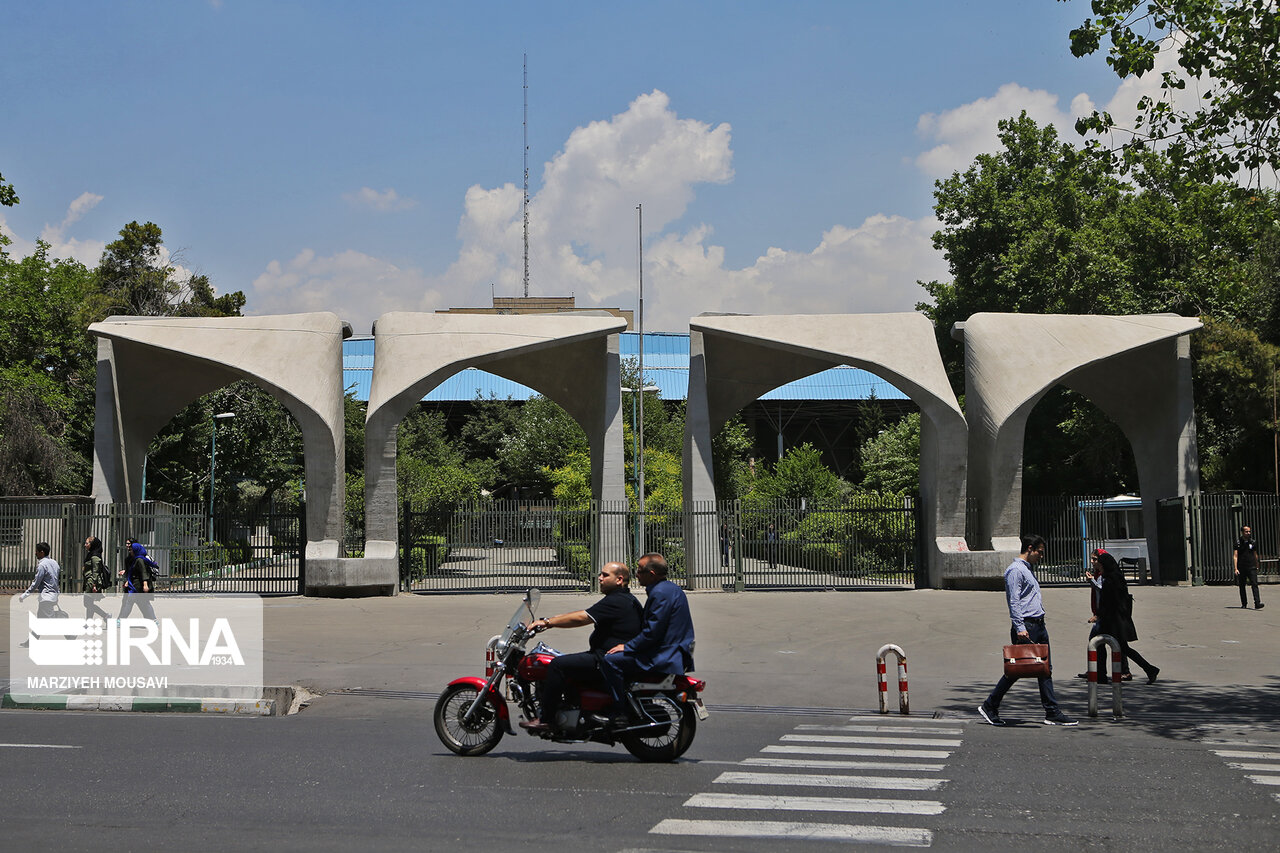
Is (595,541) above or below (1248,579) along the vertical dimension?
above

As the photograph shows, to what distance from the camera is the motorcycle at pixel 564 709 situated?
8.00 m

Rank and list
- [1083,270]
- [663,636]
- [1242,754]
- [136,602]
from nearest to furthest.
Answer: [663,636]
[1242,754]
[136,602]
[1083,270]

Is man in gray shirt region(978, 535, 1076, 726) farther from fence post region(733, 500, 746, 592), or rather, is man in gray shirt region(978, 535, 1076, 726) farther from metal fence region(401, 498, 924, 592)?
metal fence region(401, 498, 924, 592)

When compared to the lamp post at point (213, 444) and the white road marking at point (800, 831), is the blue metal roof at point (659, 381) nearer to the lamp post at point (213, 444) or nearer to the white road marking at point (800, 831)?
the lamp post at point (213, 444)

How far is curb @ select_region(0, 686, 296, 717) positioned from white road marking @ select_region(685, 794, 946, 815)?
18.1ft

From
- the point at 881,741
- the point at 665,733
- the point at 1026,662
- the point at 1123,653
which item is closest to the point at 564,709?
the point at 665,733

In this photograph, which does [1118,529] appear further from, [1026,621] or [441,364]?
[1026,621]

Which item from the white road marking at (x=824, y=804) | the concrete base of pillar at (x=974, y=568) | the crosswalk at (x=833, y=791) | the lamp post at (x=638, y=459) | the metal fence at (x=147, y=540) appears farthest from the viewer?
the lamp post at (x=638, y=459)

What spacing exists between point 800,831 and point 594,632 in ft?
7.77

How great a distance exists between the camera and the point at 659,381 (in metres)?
56.7

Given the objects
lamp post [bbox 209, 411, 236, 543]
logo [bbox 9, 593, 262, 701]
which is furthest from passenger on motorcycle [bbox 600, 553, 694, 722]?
lamp post [bbox 209, 411, 236, 543]

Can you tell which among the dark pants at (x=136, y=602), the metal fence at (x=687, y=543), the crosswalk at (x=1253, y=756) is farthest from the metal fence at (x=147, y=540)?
the crosswalk at (x=1253, y=756)

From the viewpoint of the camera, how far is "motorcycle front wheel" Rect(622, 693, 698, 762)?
26.2 feet

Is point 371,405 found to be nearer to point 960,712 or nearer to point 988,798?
point 960,712
